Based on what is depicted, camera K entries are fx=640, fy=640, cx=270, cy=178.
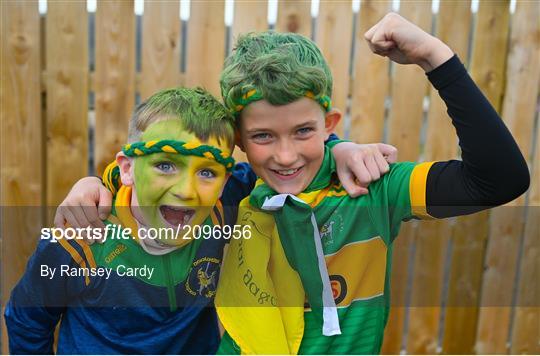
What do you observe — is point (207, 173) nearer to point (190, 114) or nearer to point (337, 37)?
point (190, 114)

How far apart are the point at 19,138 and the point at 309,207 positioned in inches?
68.1

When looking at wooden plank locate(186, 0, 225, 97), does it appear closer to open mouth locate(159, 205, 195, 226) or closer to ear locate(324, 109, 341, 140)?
ear locate(324, 109, 341, 140)

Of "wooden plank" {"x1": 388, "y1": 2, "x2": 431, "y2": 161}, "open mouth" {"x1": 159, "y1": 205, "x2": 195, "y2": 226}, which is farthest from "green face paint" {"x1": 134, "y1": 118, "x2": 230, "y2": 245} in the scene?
"wooden plank" {"x1": 388, "y1": 2, "x2": 431, "y2": 161}

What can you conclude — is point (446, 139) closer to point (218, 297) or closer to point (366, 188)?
point (366, 188)

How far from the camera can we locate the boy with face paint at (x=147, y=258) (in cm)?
189

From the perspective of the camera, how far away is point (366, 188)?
78.4 inches

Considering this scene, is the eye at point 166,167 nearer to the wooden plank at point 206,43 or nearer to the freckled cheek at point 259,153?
the freckled cheek at point 259,153

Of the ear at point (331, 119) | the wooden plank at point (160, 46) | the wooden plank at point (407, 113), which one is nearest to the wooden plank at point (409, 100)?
the wooden plank at point (407, 113)

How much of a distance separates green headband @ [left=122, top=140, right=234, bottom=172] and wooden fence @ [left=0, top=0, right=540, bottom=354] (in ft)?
4.20

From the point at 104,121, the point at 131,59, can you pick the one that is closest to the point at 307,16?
the point at 131,59

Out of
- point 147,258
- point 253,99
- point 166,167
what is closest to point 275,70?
point 253,99

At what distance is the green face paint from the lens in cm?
187

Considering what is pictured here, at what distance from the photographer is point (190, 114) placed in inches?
75.4

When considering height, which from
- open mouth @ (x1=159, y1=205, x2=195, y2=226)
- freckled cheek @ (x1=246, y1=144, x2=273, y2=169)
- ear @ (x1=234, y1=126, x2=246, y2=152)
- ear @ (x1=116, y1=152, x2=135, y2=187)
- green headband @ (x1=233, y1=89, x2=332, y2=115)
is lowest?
open mouth @ (x1=159, y1=205, x2=195, y2=226)
